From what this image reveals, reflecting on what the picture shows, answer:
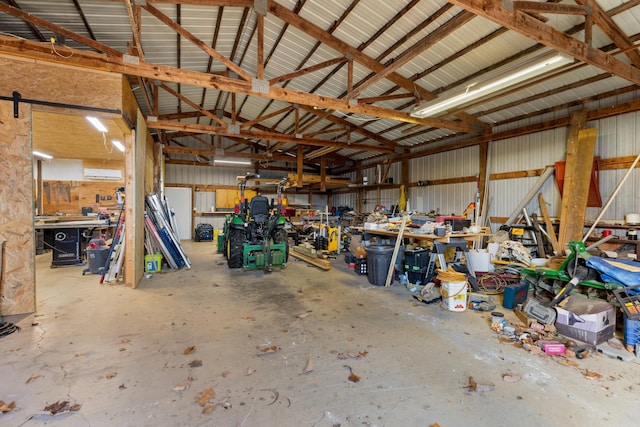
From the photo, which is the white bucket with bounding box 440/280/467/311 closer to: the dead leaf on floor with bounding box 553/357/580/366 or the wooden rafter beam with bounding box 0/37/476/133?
the dead leaf on floor with bounding box 553/357/580/366

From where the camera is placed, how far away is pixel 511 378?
224 cm

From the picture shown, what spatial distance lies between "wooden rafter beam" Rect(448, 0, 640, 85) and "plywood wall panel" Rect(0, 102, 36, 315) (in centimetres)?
515

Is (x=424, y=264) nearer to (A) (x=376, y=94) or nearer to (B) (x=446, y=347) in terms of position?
(B) (x=446, y=347)

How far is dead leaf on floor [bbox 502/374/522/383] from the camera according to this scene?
7.26 feet

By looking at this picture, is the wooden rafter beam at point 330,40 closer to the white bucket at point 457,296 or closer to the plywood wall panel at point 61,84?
the plywood wall panel at point 61,84

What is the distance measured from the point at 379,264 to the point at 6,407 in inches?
173

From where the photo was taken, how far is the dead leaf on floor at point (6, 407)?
1.83 m

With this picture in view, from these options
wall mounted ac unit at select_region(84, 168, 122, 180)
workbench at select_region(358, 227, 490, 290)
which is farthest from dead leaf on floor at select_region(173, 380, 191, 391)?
wall mounted ac unit at select_region(84, 168, 122, 180)

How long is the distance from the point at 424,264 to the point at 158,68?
215 inches

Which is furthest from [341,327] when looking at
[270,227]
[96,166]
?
[96,166]

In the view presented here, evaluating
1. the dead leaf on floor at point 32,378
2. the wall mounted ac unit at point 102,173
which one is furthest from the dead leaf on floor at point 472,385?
the wall mounted ac unit at point 102,173

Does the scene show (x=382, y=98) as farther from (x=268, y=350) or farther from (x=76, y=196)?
(x=76, y=196)

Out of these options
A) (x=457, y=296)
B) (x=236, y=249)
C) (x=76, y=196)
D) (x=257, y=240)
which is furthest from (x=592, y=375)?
(x=76, y=196)

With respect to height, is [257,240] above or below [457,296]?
above
